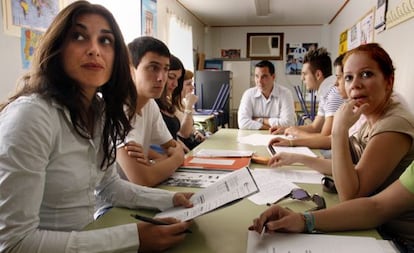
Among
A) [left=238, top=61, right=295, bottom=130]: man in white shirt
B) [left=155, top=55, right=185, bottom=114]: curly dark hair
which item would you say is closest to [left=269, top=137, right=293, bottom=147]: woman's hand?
[left=155, top=55, right=185, bottom=114]: curly dark hair

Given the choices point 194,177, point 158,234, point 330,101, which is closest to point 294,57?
point 330,101

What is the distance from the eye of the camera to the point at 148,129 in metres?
1.67

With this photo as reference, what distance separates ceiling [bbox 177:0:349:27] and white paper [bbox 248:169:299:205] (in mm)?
3963

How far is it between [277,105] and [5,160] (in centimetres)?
290

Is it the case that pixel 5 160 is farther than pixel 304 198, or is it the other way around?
A: pixel 304 198

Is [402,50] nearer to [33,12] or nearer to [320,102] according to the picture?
[320,102]

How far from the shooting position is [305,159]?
1.44 metres

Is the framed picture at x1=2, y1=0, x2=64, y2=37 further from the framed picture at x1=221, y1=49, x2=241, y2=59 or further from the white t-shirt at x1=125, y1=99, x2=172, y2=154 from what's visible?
the framed picture at x1=221, y1=49, x2=241, y2=59

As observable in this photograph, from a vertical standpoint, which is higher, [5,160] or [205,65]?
[205,65]

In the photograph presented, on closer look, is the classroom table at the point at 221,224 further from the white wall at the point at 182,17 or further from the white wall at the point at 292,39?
the white wall at the point at 182,17

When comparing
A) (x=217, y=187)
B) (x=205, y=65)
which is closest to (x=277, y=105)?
(x=217, y=187)

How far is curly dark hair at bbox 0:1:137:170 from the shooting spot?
84 cm

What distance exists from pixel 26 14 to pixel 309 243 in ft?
6.59

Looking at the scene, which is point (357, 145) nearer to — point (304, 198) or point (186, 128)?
point (304, 198)
